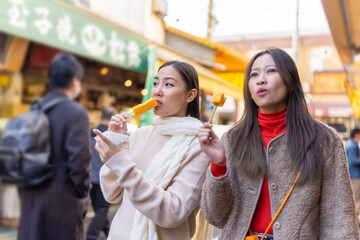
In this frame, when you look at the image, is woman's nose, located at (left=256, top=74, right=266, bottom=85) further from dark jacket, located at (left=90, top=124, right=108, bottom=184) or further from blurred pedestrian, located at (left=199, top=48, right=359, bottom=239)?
dark jacket, located at (left=90, top=124, right=108, bottom=184)

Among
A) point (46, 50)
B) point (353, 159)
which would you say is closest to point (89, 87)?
point (46, 50)

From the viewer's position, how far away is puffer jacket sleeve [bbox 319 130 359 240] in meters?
1.29

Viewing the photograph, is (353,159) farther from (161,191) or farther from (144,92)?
(161,191)

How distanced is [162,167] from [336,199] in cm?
71

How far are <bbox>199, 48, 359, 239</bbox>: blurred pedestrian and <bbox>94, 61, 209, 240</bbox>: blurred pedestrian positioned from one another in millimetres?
136

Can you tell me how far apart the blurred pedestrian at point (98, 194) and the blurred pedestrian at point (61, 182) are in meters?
0.12

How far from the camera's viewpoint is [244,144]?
1.50 m

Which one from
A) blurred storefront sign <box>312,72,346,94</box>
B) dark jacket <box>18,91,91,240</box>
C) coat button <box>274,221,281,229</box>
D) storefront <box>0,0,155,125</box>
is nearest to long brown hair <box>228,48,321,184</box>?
coat button <box>274,221,281,229</box>

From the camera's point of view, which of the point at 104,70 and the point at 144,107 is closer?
the point at 144,107

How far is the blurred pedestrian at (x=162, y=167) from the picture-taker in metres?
1.41

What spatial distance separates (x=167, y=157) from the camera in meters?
1.57

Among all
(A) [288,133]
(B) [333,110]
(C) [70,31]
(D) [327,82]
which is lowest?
(A) [288,133]

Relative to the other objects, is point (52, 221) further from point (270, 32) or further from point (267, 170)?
point (270, 32)

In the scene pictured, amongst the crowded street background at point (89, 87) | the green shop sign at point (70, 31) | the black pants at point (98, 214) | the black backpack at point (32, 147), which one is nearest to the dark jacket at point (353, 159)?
the crowded street background at point (89, 87)
